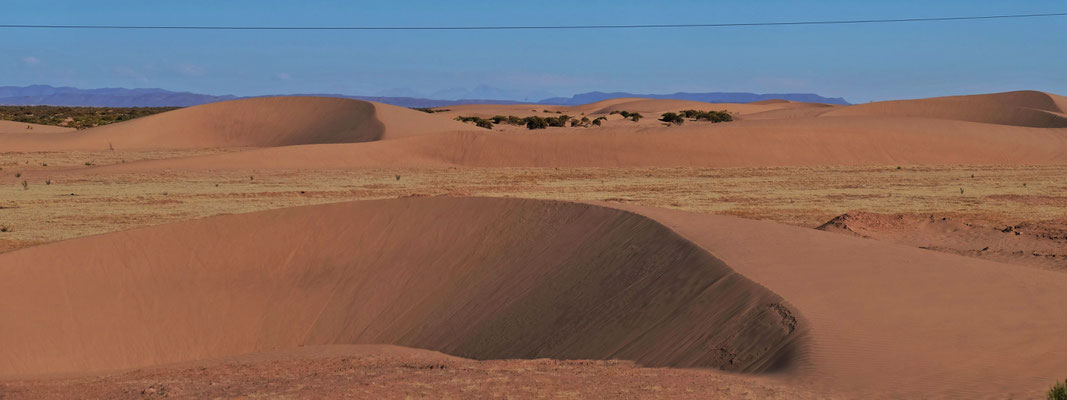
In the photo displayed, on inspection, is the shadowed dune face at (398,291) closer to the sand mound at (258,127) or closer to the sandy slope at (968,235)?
the sandy slope at (968,235)

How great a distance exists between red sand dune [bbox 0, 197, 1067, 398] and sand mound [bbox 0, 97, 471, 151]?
35.3m

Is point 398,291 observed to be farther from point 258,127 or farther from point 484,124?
point 484,124

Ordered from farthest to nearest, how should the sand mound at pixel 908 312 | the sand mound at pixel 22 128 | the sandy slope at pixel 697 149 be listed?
the sand mound at pixel 22 128 → the sandy slope at pixel 697 149 → the sand mound at pixel 908 312

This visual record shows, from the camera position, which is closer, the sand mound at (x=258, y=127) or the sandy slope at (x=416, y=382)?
the sandy slope at (x=416, y=382)

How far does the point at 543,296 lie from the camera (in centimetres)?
1212

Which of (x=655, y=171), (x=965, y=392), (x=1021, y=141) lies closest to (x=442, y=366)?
(x=965, y=392)

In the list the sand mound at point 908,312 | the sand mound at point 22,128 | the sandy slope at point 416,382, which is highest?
the sand mound at point 908,312

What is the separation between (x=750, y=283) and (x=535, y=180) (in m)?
22.3

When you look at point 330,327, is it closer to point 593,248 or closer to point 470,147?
point 593,248

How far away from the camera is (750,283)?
32.3 ft

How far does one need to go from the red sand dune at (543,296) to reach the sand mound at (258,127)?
35300 mm

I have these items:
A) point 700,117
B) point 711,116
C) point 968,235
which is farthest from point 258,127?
point 968,235

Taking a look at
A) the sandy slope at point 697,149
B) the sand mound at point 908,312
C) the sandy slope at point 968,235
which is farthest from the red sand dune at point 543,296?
the sandy slope at point 697,149

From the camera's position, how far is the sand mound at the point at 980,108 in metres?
67.5
